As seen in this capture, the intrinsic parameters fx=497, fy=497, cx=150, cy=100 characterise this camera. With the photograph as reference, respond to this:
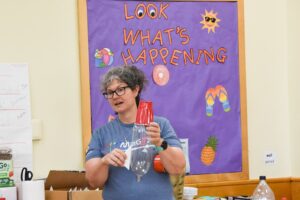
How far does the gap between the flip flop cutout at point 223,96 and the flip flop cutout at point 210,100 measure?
1.3 inches

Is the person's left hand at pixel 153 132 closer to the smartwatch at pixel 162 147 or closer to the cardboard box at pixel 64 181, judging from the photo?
the smartwatch at pixel 162 147

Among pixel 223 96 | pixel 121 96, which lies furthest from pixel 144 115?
pixel 223 96

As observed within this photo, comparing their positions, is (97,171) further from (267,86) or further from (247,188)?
(267,86)

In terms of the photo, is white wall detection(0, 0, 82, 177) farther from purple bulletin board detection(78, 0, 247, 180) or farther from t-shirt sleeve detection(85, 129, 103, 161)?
t-shirt sleeve detection(85, 129, 103, 161)

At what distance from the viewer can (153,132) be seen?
5.93 ft

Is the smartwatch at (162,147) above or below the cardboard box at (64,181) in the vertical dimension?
above

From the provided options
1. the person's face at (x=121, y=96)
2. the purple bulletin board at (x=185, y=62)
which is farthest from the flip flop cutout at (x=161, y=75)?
the person's face at (x=121, y=96)

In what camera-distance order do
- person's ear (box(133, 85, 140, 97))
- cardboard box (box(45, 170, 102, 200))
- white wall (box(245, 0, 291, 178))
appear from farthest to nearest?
white wall (box(245, 0, 291, 178))
cardboard box (box(45, 170, 102, 200))
person's ear (box(133, 85, 140, 97))

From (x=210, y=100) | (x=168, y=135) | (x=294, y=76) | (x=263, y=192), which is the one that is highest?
(x=294, y=76)

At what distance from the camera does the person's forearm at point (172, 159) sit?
1862mm

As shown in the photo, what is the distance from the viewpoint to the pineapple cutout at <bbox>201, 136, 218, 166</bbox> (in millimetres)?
2908

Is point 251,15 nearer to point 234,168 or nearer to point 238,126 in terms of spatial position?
point 238,126

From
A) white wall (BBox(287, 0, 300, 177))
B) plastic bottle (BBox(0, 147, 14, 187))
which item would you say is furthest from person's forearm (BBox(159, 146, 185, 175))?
white wall (BBox(287, 0, 300, 177))

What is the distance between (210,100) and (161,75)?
336 millimetres
